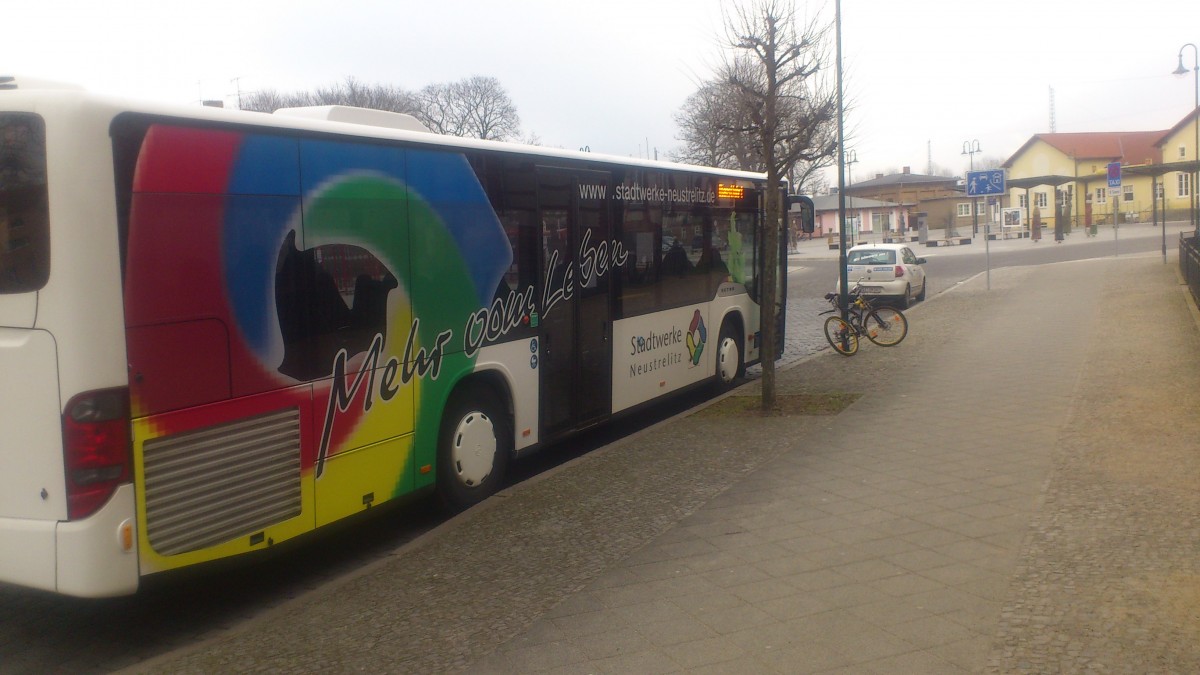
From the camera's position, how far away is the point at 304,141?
6.06 m

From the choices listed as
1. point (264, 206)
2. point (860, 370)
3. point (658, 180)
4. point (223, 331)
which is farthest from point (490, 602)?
point (860, 370)

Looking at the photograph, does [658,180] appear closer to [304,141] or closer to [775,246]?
[775,246]

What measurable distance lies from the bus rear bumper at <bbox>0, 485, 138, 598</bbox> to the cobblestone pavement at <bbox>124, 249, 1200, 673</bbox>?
55cm

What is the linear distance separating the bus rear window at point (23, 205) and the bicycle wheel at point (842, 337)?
13.1 metres

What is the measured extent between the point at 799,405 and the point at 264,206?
739 cm

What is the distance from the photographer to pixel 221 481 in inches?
210

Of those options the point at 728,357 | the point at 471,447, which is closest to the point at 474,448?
the point at 471,447

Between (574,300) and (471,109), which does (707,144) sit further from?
(574,300)

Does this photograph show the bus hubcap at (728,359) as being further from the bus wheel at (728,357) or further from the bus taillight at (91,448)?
the bus taillight at (91,448)

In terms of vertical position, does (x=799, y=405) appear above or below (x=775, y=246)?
below

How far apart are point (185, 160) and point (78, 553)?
1.97 m

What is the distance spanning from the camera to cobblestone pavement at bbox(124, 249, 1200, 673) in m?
4.82

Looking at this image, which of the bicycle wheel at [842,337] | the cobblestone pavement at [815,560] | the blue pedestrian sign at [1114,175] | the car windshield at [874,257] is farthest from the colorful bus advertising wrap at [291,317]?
the blue pedestrian sign at [1114,175]

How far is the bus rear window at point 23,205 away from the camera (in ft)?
15.6
